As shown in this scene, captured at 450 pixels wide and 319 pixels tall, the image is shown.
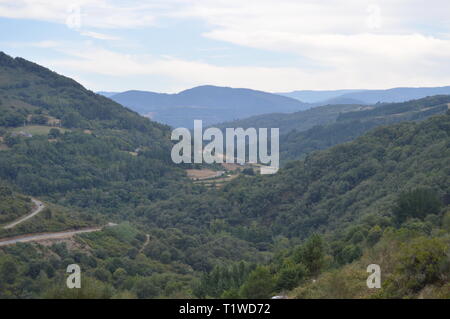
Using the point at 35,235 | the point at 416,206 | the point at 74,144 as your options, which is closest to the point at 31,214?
the point at 35,235

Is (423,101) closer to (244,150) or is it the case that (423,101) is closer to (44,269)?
(244,150)

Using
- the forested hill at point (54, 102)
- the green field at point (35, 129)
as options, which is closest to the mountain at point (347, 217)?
Answer: the green field at point (35, 129)

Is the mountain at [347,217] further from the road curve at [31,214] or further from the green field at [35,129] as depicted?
the green field at [35,129]

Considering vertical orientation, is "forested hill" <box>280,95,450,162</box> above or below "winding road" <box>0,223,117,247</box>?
above

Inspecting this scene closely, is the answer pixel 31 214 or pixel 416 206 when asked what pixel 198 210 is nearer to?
pixel 31 214

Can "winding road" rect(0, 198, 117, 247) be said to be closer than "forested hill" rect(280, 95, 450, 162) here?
Yes

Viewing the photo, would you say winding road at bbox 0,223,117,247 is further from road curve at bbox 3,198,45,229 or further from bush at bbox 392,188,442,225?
bush at bbox 392,188,442,225

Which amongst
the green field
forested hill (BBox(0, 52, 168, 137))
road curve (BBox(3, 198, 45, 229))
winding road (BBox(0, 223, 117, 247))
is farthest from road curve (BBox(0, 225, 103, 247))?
forested hill (BBox(0, 52, 168, 137))
